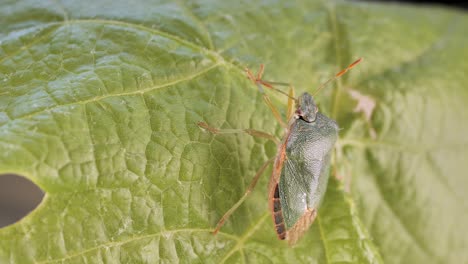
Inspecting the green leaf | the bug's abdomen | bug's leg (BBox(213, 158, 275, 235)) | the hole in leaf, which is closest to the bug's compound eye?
the green leaf

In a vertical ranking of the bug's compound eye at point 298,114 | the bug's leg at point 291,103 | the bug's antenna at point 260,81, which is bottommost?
the bug's compound eye at point 298,114

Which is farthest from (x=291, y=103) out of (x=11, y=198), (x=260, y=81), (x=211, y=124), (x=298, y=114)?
(x=11, y=198)

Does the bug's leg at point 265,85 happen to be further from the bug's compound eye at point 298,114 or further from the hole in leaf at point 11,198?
the hole in leaf at point 11,198

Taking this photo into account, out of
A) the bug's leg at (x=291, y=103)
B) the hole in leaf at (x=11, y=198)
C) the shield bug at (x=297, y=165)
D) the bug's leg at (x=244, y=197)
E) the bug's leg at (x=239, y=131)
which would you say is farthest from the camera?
the hole in leaf at (x=11, y=198)

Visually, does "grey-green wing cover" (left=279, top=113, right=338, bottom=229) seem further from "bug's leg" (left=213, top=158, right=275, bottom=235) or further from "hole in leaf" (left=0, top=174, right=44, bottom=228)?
"hole in leaf" (left=0, top=174, right=44, bottom=228)

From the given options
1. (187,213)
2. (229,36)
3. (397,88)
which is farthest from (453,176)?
(187,213)

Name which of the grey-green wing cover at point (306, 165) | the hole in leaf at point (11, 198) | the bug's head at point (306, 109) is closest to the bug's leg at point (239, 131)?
the grey-green wing cover at point (306, 165)

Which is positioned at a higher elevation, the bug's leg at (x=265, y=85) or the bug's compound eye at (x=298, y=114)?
the bug's leg at (x=265, y=85)
